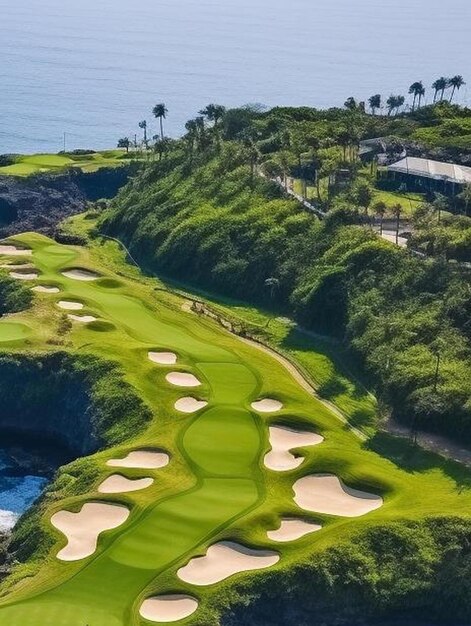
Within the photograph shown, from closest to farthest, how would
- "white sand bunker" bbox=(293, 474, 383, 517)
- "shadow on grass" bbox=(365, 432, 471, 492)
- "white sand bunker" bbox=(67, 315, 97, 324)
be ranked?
"white sand bunker" bbox=(293, 474, 383, 517)
"shadow on grass" bbox=(365, 432, 471, 492)
"white sand bunker" bbox=(67, 315, 97, 324)

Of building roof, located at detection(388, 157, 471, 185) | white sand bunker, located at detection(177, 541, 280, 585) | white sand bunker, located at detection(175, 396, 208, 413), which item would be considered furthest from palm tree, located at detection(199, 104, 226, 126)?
white sand bunker, located at detection(177, 541, 280, 585)

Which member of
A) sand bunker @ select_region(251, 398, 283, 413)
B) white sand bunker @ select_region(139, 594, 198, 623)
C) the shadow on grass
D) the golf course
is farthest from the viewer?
sand bunker @ select_region(251, 398, 283, 413)

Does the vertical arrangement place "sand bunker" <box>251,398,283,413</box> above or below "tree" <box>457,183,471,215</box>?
below

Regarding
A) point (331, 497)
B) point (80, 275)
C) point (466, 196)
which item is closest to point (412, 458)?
point (331, 497)

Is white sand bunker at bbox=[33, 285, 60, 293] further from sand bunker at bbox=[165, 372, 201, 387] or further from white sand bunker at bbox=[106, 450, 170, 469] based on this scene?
white sand bunker at bbox=[106, 450, 170, 469]

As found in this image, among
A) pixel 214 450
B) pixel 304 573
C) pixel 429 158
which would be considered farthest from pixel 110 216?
pixel 304 573

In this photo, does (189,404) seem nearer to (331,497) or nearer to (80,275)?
(331,497)
